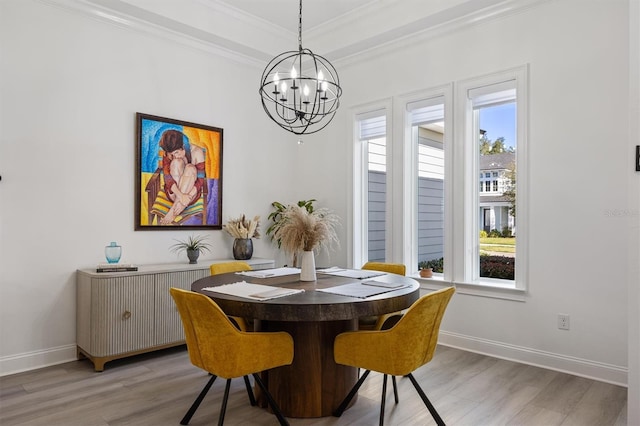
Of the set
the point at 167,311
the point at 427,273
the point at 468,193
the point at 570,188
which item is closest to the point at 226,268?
the point at 167,311

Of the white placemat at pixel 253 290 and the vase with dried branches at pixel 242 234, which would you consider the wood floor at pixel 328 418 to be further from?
the vase with dried branches at pixel 242 234

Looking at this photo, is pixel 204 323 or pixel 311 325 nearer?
pixel 204 323

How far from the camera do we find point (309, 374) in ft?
8.16

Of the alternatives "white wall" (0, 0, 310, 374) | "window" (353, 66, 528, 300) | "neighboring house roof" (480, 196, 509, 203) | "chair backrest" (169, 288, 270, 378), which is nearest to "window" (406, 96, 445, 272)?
"window" (353, 66, 528, 300)

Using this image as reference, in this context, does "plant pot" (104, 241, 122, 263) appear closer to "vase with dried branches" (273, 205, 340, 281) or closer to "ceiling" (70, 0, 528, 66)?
"vase with dried branches" (273, 205, 340, 281)

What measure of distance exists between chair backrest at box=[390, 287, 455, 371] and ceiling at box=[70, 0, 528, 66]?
267 cm

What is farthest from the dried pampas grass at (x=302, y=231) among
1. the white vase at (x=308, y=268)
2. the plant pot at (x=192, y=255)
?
the plant pot at (x=192, y=255)

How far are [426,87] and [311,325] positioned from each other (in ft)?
8.89

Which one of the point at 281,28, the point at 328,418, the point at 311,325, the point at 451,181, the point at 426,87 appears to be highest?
the point at 281,28

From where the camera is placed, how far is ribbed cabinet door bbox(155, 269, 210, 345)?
141 inches

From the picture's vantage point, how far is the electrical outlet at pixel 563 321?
3.25 meters

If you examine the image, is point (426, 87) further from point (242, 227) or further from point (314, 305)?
point (314, 305)

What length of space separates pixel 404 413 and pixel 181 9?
12.5 ft

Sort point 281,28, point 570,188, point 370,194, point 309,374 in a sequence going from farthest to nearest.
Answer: point 370,194 < point 281,28 < point 570,188 < point 309,374
